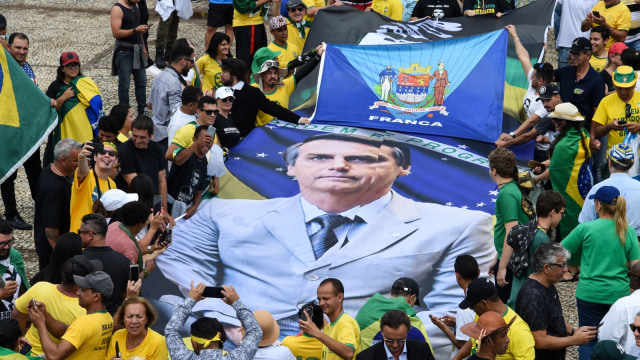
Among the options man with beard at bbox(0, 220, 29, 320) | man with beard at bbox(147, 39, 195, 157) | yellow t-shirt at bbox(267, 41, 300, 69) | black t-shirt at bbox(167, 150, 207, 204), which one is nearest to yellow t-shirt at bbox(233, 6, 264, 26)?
yellow t-shirt at bbox(267, 41, 300, 69)

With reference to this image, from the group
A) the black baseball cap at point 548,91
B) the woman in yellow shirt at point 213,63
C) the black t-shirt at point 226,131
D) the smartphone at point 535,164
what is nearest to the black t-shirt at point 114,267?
the black t-shirt at point 226,131

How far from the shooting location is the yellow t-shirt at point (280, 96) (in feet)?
29.1

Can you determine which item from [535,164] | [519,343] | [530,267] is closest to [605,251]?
[530,267]

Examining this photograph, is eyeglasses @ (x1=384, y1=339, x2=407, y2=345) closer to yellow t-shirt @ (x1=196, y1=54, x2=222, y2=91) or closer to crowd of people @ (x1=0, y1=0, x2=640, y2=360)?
crowd of people @ (x1=0, y1=0, x2=640, y2=360)

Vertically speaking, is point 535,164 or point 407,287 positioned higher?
point 407,287

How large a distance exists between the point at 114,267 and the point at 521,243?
2623 millimetres

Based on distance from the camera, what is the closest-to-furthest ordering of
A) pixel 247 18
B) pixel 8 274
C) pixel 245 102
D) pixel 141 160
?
pixel 8 274, pixel 141 160, pixel 245 102, pixel 247 18

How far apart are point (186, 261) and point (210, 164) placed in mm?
1079

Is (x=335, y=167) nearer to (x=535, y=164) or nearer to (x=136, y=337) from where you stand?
(x=535, y=164)

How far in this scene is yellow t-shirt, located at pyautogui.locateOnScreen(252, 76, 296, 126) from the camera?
8.88 metres

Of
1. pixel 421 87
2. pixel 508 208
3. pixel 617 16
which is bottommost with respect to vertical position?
pixel 421 87

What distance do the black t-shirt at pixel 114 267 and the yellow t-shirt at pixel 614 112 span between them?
182 inches

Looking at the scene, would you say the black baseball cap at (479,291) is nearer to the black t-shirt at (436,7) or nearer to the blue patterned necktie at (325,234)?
the blue patterned necktie at (325,234)

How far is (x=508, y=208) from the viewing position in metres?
5.98
